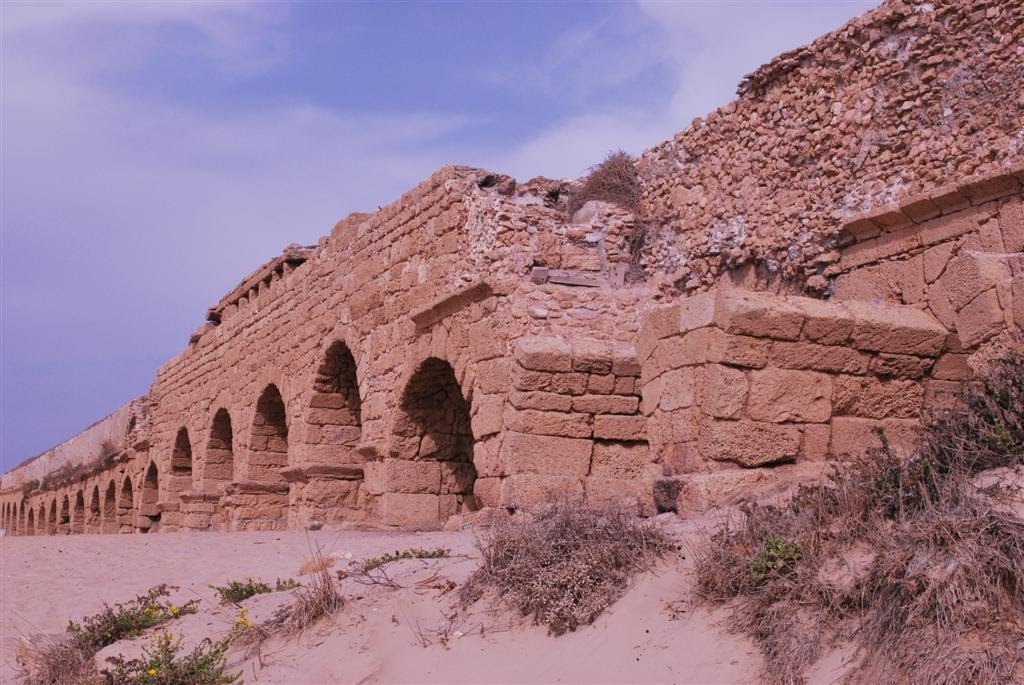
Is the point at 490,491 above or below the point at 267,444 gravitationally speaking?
below

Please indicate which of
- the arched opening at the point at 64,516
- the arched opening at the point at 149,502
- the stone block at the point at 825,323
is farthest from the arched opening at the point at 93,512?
the stone block at the point at 825,323

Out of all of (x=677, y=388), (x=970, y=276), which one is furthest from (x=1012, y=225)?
(x=677, y=388)

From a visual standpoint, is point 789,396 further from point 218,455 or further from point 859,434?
point 218,455

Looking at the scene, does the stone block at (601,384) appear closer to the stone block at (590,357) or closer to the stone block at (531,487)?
the stone block at (590,357)

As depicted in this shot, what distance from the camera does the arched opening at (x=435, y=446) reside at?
9.77m

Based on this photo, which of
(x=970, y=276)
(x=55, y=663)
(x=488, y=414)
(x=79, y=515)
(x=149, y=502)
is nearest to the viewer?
(x=55, y=663)

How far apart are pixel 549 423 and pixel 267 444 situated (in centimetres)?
744

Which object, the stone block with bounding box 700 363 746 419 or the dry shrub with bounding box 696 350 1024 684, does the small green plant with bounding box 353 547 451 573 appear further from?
the dry shrub with bounding box 696 350 1024 684

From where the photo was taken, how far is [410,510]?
384 inches

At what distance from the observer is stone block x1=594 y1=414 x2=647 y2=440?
7695 millimetres

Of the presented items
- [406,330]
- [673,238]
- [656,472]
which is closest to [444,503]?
[406,330]

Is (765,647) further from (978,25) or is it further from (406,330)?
(406,330)

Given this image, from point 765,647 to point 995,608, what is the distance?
0.73 metres

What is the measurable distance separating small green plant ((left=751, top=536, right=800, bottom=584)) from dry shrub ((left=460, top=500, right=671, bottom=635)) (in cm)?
71
